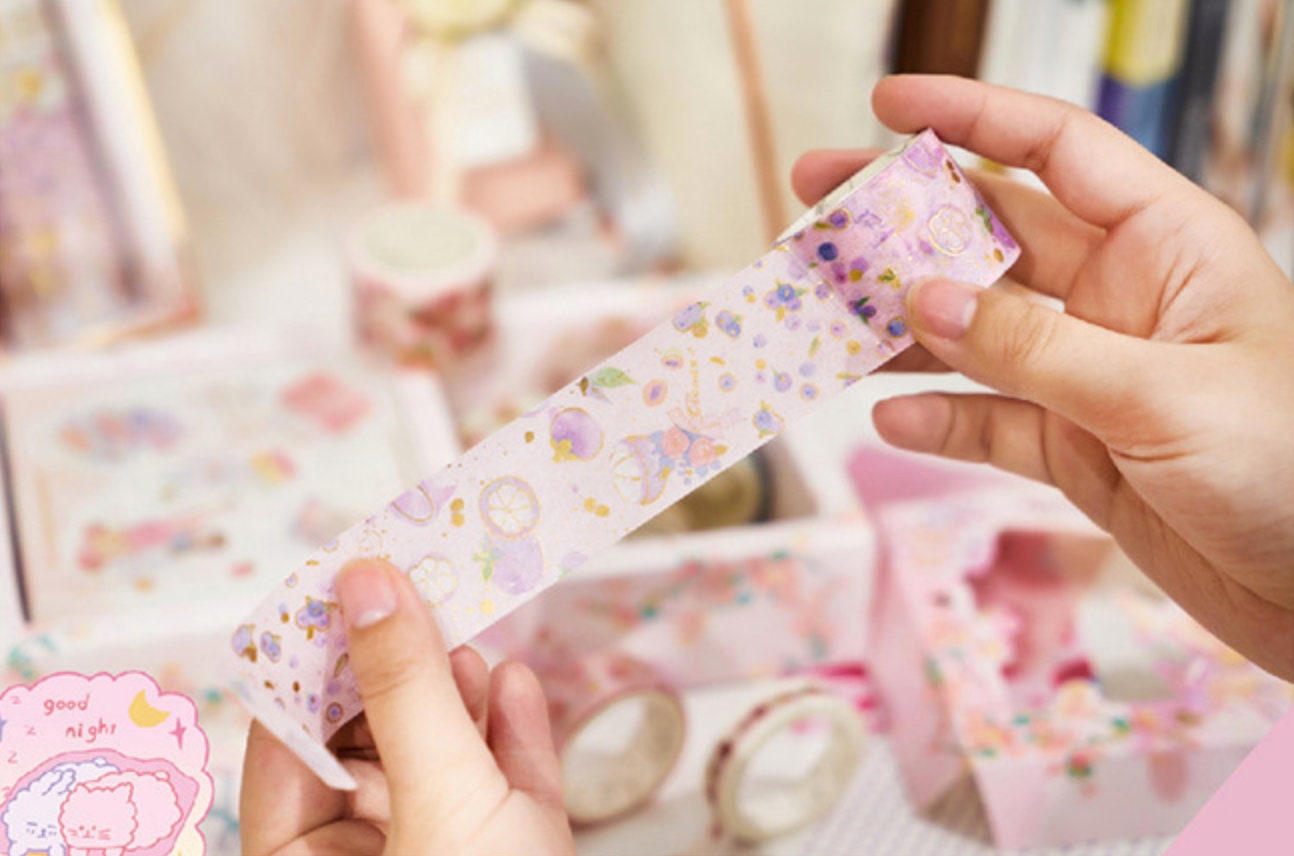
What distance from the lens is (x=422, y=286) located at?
783mm

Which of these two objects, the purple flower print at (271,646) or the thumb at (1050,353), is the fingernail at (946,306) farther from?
the purple flower print at (271,646)

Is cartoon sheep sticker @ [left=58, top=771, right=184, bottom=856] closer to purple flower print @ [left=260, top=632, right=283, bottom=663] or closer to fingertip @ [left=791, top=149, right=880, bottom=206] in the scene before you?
purple flower print @ [left=260, top=632, right=283, bottom=663]

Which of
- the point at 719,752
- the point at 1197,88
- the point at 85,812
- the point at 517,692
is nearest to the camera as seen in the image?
the point at 85,812

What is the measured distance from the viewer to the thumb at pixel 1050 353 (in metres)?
0.47

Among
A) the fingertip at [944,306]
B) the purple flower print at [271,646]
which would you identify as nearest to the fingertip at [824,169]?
the fingertip at [944,306]

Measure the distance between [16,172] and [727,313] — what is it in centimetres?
53

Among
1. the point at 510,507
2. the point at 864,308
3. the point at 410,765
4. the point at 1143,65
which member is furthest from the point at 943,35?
the point at 410,765

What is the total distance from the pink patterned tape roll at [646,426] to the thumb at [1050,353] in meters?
0.03

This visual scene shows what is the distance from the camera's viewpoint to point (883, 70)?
31.3 inches

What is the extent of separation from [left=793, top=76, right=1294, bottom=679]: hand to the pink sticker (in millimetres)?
325

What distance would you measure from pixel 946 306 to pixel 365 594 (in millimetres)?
249

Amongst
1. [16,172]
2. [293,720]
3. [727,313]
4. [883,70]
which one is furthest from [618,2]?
[293,720]

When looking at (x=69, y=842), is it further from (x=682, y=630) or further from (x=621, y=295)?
(x=621, y=295)

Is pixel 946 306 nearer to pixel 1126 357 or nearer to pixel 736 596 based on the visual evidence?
pixel 1126 357
